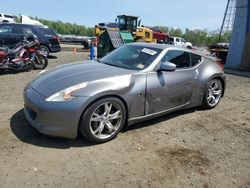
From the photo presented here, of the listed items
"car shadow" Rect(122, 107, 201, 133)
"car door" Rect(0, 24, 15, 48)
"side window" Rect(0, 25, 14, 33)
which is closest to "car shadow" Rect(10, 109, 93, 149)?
"car shadow" Rect(122, 107, 201, 133)

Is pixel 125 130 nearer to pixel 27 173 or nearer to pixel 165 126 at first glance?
pixel 165 126

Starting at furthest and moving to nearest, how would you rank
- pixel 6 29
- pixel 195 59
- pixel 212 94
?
pixel 6 29
pixel 212 94
pixel 195 59

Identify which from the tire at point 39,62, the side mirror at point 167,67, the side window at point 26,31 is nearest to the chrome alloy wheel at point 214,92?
the side mirror at point 167,67

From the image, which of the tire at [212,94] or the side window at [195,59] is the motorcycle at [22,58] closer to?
the side window at [195,59]

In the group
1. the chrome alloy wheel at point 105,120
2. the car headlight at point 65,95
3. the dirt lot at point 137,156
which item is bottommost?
the dirt lot at point 137,156

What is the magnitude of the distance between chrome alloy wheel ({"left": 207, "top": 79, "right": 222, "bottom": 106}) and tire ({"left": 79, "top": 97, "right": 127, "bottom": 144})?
250 centimetres

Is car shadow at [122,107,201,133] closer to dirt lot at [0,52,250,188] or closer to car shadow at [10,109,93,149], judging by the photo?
dirt lot at [0,52,250,188]

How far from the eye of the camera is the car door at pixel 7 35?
13.0 metres

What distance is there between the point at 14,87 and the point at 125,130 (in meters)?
3.97

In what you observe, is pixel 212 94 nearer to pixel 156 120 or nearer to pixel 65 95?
pixel 156 120

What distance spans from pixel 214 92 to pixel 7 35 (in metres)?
10.3

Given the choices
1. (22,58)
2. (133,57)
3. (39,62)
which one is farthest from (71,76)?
(39,62)

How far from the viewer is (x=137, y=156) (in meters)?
4.01

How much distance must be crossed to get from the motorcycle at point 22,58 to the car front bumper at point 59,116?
5918 mm
